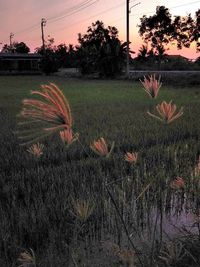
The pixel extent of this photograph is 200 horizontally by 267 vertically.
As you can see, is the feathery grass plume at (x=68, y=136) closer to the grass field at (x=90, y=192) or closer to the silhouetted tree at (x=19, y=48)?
the grass field at (x=90, y=192)

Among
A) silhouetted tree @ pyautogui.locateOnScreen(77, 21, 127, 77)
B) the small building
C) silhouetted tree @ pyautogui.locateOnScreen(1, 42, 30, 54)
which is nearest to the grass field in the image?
silhouetted tree @ pyautogui.locateOnScreen(77, 21, 127, 77)

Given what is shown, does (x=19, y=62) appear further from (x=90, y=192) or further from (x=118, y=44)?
(x=90, y=192)

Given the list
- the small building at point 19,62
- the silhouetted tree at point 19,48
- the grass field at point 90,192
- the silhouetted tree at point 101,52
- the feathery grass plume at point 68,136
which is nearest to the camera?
the feathery grass plume at point 68,136

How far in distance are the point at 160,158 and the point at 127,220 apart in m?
2.32

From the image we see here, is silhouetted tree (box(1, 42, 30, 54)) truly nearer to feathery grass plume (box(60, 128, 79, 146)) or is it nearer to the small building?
the small building

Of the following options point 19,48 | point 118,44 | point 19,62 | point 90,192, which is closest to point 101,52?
point 118,44

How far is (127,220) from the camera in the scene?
322 centimetres

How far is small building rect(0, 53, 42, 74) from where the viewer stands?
173ft

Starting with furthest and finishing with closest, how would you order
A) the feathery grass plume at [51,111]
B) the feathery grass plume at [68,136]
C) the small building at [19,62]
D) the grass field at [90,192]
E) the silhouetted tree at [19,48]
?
1. the silhouetted tree at [19,48]
2. the small building at [19,62]
3. the grass field at [90,192]
4. the feathery grass plume at [68,136]
5. the feathery grass plume at [51,111]

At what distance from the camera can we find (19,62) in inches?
2112

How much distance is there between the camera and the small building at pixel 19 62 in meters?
52.8

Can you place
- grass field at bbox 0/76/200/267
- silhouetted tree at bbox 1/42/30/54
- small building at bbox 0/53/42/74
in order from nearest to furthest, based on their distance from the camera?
grass field at bbox 0/76/200/267 → small building at bbox 0/53/42/74 → silhouetted tree at bbox 1/42/30/54

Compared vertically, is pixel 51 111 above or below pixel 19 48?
below

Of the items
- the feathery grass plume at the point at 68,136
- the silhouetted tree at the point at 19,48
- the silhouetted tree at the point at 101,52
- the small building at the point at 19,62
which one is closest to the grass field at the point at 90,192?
the feathery grass plume at the point at 68,136
